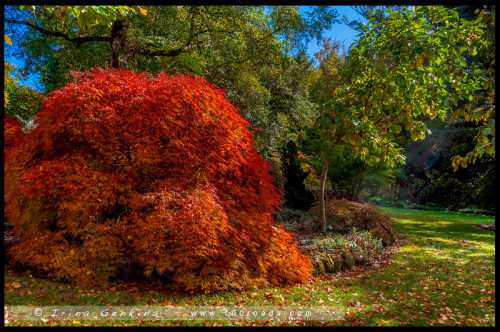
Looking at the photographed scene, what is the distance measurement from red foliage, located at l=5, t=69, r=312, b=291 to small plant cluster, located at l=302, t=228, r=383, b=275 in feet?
5.73

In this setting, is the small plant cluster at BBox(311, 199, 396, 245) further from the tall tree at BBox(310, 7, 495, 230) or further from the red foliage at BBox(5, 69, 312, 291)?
the red foliage at BBox(5, 69, 312, 291)

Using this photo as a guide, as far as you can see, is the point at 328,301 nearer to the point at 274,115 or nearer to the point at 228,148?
the point at 228,148

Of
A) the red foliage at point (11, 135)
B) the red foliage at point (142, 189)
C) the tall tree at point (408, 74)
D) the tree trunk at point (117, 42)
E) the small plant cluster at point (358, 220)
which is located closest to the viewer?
the red foliage at point (142, 189)

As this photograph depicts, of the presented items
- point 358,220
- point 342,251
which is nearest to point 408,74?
point 342,251

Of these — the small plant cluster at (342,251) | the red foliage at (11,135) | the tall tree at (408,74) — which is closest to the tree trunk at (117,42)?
the red foliage at (11,135)

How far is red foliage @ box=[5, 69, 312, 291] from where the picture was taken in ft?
21.8

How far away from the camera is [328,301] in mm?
6871

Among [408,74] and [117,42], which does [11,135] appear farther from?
[408,74]

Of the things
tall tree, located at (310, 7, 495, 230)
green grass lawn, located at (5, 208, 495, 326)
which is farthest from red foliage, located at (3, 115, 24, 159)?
tall tree, located at (310, 7, 495, 230)

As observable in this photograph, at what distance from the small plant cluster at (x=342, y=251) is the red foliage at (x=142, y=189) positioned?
1747 mm

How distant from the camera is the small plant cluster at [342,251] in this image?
9133mm

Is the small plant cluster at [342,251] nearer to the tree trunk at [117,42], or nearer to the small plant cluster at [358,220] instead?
the small plant cluster at [358,220]
